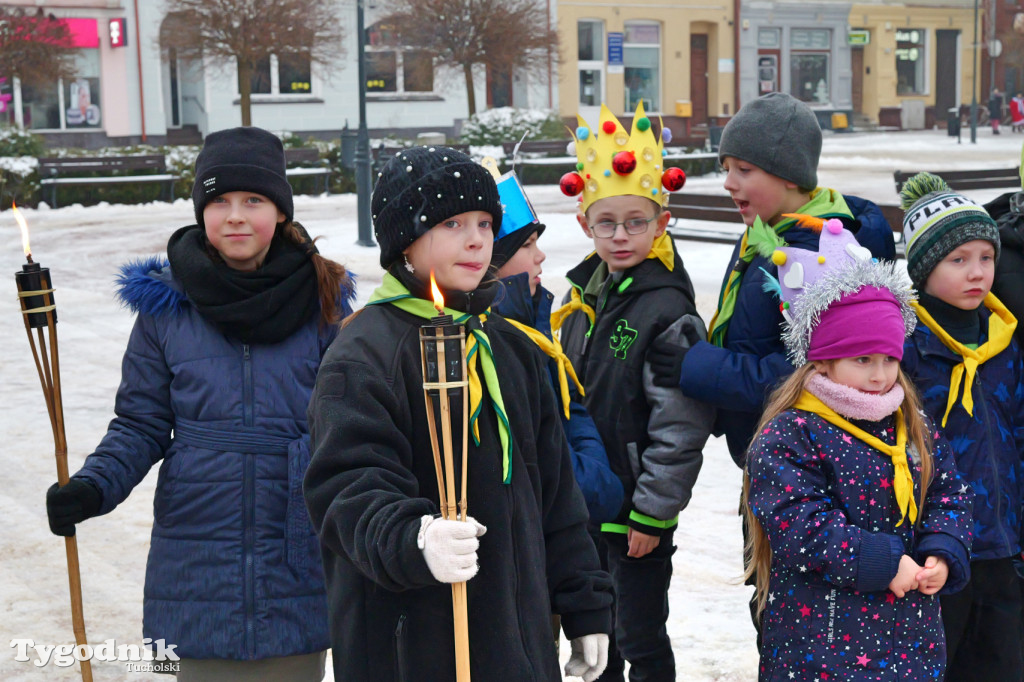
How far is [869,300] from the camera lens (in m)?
2.90

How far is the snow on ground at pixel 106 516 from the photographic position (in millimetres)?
4496

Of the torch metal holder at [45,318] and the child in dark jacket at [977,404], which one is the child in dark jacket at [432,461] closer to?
the torch metal holder at [45,318]

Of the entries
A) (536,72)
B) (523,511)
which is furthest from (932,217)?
(536,72)

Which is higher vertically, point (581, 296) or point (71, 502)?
point (581, 296)

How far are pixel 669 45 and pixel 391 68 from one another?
964 cm

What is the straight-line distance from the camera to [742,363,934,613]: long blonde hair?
2.90m

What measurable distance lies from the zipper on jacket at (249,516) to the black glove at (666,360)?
1.10 meters

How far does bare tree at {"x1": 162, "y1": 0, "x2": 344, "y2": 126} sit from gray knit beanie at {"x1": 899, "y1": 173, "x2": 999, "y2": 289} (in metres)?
23.3

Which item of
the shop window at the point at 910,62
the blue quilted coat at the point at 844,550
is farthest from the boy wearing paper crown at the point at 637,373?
the shop window at the point at 910,62

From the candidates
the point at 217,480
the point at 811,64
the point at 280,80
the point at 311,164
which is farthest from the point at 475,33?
the point at 217,480

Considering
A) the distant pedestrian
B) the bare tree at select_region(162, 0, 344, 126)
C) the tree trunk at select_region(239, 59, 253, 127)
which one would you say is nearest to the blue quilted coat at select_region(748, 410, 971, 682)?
the bare tree at select_region(162, 0, 344, 126)

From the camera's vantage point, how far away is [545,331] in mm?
3283

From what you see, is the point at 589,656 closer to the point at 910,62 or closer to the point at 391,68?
the point at 391,68

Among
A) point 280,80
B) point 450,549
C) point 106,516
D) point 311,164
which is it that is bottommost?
point 106,516
